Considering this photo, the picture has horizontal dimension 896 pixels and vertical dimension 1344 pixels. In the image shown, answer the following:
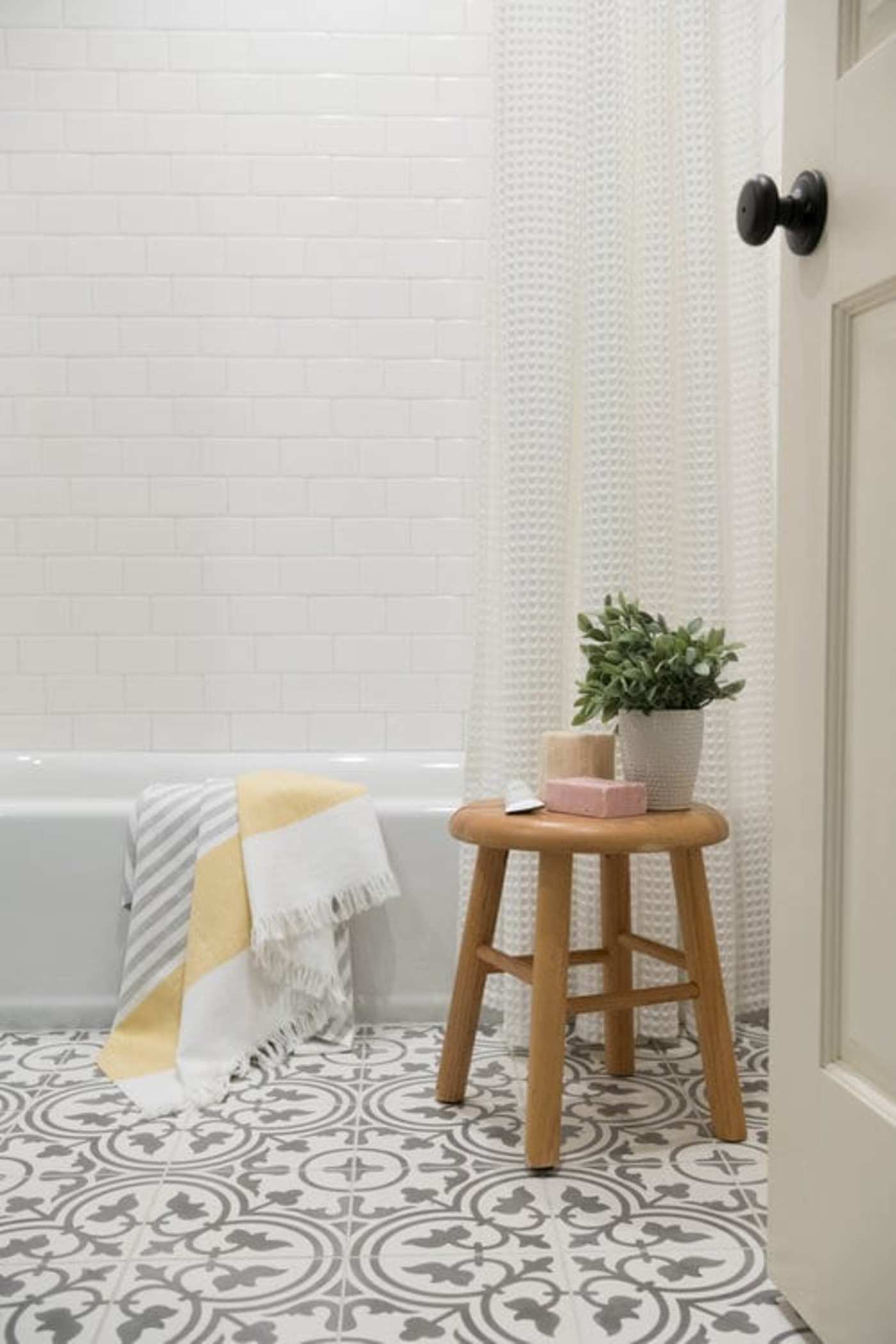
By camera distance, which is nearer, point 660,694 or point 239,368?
point 660,694

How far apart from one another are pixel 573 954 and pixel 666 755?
344mm

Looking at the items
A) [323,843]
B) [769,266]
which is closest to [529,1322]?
A: [323,843]

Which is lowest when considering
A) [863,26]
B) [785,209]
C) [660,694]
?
[660,694]

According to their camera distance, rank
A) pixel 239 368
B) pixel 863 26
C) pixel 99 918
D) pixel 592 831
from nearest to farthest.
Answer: pixel 863 26, pixel 592 831, pixel 99 918, pixel 239 368

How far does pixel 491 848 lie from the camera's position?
79.3 inches

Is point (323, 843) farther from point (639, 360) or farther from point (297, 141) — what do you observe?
point (297, 141)

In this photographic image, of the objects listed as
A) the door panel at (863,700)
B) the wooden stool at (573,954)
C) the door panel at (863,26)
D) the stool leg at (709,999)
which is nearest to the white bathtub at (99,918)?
the wooden stool at (573,954)

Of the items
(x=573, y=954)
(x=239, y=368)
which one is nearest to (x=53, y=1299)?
(x=573, y=954)

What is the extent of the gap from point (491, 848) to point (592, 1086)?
0.44 m

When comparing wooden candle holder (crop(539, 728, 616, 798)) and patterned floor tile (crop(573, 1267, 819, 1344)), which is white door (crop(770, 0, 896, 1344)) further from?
wooden candle holder (crop(539, 728, 616, 798))

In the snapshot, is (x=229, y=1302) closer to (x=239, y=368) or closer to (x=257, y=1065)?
(x=257, y=1065)

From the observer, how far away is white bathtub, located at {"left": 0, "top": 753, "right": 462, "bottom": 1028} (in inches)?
94.3

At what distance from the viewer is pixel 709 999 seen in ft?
6.29

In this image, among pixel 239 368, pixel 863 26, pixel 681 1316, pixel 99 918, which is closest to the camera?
pixel 863 26
